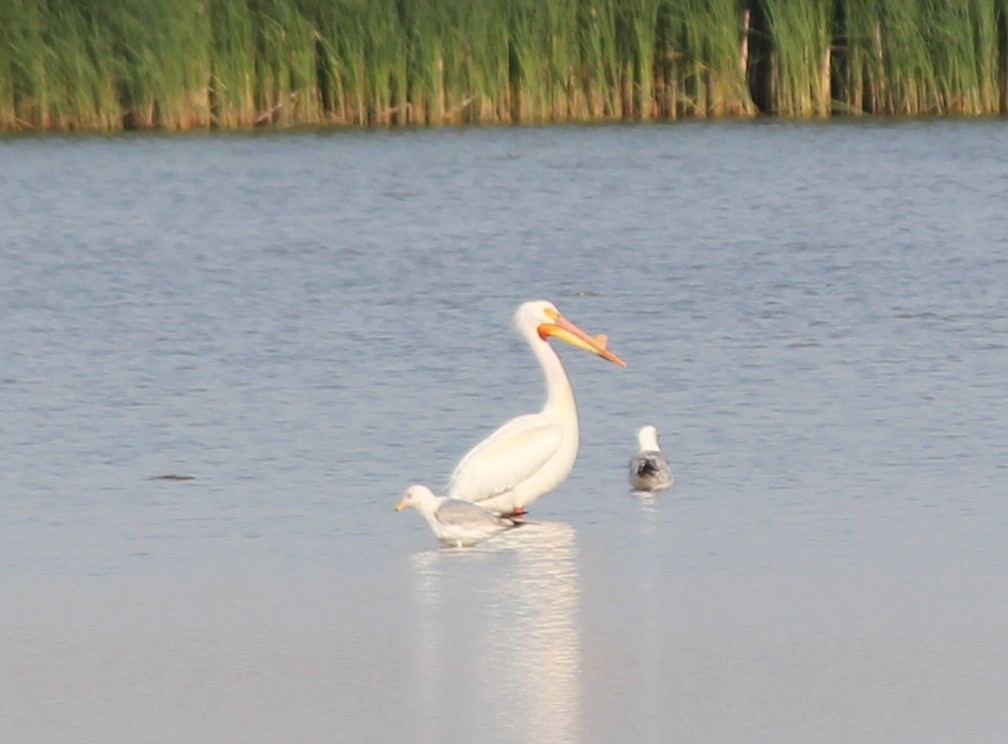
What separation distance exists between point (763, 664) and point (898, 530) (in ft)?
4.79

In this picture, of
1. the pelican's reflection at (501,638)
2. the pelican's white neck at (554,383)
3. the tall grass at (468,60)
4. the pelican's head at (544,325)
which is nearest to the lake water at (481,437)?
the pelican's reflection at (501,638)

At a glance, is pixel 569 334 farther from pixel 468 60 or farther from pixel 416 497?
pixel 468 60

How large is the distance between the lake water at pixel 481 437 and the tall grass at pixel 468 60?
375cm

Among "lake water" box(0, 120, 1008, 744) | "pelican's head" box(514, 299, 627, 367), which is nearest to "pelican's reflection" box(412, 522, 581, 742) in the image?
"lake water" box(0, 120, 1008, 744)

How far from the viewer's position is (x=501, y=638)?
5.16 metres

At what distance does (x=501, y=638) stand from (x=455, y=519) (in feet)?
3.76

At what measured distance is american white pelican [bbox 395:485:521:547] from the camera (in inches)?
248

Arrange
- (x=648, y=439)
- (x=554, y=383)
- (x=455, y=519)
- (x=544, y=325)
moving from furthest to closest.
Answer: (x=544, y=325)
(x=554, y=383)
(x=648, y=439)
(x=455, y=519)

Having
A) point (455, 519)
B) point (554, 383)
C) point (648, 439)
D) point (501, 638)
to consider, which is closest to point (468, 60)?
point (554, 383)

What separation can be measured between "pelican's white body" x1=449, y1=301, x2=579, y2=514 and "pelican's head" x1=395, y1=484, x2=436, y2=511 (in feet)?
1.08

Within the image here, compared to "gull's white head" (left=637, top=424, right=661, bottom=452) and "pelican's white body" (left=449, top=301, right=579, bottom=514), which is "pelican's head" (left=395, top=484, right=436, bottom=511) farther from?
"gull's white head" (left=637, top=424, right=661, bottom=452)

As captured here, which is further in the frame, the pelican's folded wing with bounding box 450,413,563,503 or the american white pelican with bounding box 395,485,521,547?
the pelican's folded wing with bounding box 450,413,563,503

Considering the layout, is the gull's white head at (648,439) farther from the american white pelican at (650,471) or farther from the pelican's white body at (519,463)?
the pelican's white body at (519,463)

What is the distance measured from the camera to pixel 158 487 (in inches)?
282
